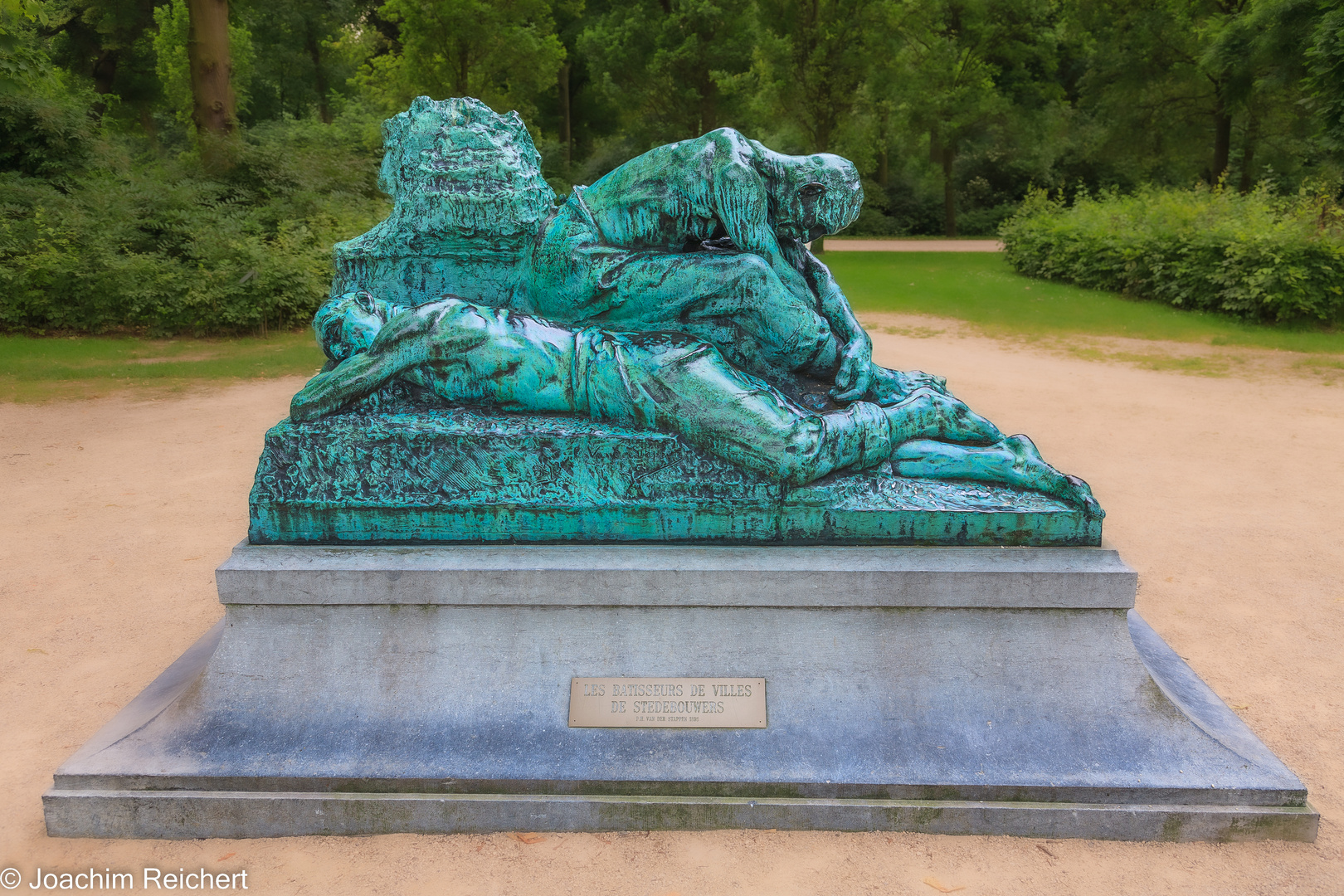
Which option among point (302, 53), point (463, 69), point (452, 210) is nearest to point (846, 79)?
point (463, 69)

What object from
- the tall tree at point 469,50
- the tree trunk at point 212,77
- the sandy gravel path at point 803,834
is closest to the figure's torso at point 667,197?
the sandy gravel path at point 803,834

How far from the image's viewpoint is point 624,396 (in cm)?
296

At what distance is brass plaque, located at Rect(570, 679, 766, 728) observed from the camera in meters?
2.70

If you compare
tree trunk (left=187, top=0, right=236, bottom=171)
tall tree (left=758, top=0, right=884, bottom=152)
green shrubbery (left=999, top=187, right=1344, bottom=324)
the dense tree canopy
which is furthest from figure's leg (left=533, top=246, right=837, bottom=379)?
tall tree (left=758, top=0, right=884, bottom=152)

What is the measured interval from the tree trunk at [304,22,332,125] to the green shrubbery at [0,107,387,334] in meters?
15.4

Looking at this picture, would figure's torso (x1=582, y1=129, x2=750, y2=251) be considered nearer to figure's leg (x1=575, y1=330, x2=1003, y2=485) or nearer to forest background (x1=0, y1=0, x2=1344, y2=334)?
figure's leg (x1=575, y1=330, x2=1003, y2=485)

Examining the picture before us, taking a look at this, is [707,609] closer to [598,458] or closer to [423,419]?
[598,458]

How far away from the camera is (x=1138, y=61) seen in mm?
22547

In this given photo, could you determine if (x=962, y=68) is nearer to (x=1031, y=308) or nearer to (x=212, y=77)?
(x=1031, y=308)

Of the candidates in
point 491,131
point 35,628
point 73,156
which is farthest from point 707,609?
point 73,156

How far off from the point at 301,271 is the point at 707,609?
33.5 feet

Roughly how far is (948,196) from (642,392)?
2532cm

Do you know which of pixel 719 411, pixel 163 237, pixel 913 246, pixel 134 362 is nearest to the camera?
pixel 719 411

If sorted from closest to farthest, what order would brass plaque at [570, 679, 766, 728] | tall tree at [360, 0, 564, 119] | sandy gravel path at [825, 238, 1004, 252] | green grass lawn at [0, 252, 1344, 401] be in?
brass plaque at [570, 679, 766, 728], green grass lawn at [0, 252, 1344, 401], tall tree at [360, 0, 564, 119], sandy gravel path at [825, 238, 1004, 252]
